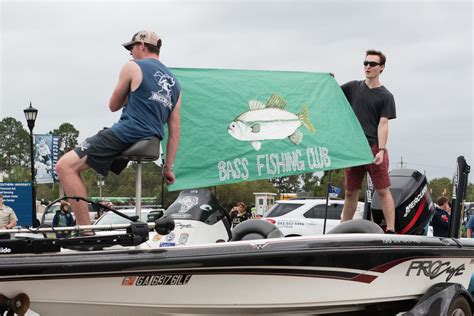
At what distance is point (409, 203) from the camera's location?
669 cm

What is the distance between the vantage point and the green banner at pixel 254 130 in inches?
212

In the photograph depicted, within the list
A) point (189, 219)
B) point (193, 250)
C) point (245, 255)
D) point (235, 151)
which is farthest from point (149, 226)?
point (189, 219)

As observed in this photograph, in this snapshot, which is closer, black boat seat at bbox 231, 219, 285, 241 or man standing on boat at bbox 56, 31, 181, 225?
man standing on boat at bbox 56, 31, 181, 225

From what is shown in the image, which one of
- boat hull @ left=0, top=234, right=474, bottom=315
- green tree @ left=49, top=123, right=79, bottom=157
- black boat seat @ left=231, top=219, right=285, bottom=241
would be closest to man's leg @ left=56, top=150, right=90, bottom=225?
boat hull @ left=0, top=234, right=474, bottom=315

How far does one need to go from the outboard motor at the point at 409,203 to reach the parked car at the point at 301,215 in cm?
1129

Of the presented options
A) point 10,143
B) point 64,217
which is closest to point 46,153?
point 64,217

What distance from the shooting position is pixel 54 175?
4891mm

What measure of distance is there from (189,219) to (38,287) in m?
2.58

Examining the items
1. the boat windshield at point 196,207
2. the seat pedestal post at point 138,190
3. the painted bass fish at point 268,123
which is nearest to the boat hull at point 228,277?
the seat pedestal post at point 138,190

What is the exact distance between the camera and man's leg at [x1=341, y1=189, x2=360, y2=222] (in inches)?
260

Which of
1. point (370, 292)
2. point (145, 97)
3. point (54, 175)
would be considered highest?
point (145, 97)

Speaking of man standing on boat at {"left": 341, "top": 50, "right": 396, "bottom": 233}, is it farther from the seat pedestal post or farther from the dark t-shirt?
the seat pedestal post

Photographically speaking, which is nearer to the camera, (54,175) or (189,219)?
(54,175)

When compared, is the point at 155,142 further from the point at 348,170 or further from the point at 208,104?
the point at 348,170
